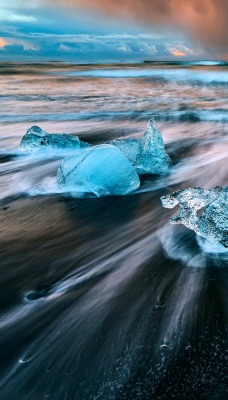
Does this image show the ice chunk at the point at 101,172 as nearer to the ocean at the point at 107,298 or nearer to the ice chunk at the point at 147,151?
the ocean at the point at 107,298

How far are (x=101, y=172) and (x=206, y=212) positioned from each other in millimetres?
1478

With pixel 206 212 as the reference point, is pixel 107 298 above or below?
below

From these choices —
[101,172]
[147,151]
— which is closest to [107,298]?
[101,172]

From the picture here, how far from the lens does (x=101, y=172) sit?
3.76 metres

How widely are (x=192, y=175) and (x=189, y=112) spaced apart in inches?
252

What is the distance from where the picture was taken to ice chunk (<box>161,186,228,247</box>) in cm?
250

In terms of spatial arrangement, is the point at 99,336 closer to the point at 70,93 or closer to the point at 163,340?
the point at 163,340

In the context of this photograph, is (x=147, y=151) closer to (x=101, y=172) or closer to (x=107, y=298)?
(x=101, y=172)

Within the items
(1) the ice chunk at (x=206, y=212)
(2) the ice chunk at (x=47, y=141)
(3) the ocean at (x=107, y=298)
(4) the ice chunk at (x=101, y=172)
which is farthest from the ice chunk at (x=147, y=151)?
(1) the ice chunk at (x=206, y=212)

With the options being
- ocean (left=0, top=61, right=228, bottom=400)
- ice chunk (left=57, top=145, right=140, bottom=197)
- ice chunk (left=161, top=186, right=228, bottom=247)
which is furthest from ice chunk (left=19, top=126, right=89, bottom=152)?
ice chunk (left=161, top=186, right=228, bottom=247)

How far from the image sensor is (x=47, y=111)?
11.8 m

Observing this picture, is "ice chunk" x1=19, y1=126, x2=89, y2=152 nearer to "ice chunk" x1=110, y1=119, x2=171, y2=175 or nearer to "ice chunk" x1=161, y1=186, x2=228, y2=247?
"ice chunk" x1=110, y1=119, x2=171, y2=175

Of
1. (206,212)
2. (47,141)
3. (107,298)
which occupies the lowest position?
(107,298)

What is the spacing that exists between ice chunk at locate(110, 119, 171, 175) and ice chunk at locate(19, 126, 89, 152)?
1.39 m
